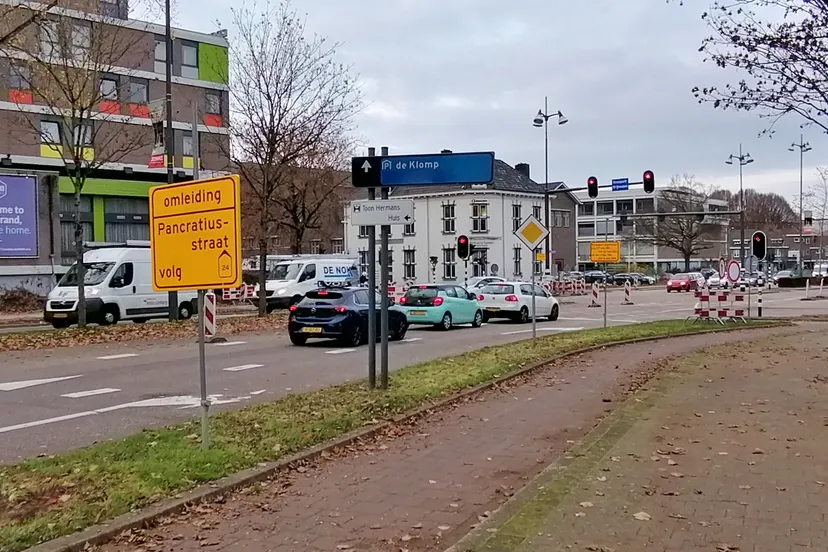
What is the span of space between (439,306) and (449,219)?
46.3 meters

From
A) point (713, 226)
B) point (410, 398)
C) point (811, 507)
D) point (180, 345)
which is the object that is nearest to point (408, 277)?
point (713, 226)

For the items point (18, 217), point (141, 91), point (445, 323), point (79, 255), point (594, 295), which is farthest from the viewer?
point (141, 91)

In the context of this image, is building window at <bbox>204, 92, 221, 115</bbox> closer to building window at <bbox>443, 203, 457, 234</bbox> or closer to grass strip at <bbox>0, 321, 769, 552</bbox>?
building window at <bbox>443, 203, 457, 234</bbox>

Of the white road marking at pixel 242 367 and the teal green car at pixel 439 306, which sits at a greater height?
the teal green car at pixel 439 306

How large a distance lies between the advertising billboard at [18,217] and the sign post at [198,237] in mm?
33809

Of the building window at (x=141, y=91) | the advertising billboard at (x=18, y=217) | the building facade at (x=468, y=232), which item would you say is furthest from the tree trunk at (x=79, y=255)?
the building facade at (x=468, y=232)

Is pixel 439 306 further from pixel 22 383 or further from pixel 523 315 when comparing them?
pixel 22 383

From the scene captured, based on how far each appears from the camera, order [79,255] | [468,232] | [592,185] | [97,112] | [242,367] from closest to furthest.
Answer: [242,367]
[79,255]
[97,112]
[592,185]
[468,232]

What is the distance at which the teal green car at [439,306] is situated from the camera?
1001 inches

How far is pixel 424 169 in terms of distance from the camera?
419 inches

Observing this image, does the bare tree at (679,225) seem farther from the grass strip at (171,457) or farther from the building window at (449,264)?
the grass strip at (171,457)

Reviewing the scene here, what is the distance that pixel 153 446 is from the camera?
7.78 meters

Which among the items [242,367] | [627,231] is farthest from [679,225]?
[242,367]

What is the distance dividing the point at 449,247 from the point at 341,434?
206 ft
